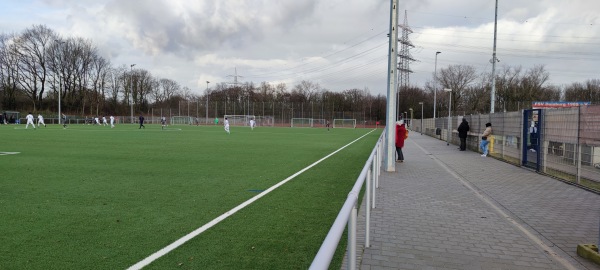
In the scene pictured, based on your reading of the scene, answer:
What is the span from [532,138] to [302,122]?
6826 centimetres

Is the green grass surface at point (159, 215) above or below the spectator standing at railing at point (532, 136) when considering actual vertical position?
below

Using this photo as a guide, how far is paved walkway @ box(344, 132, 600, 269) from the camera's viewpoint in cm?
452

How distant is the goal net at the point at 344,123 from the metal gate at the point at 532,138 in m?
66.8

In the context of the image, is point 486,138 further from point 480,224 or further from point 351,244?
point 351,244

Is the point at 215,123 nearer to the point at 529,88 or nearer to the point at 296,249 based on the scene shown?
the point at 529,88

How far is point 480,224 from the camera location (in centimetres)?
609

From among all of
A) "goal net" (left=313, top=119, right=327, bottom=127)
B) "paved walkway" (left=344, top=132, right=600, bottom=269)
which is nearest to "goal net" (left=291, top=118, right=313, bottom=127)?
"goal net" (left=313, top=119, right=327, bottom=127)

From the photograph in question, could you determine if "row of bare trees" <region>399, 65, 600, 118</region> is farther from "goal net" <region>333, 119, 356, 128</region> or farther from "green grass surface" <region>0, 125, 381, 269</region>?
"green grass surface" <region>0, 125, 381, 269</region>

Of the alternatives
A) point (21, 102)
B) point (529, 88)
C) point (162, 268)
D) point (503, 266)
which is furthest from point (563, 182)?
point (21, 102)

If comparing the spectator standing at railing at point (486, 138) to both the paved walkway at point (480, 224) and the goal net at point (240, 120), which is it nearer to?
the paved walkway at point (480, 224)

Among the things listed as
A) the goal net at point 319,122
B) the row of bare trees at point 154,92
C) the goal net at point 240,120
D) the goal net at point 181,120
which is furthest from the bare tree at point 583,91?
the goal net at point 181,120

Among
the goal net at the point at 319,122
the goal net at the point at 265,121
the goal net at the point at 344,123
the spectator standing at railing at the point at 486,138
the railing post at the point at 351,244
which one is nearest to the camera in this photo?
the railing post at the point at 351,244

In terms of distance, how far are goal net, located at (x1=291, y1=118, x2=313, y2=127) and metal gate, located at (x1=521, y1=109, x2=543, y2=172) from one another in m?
66.7

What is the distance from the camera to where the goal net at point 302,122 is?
80.3 m
